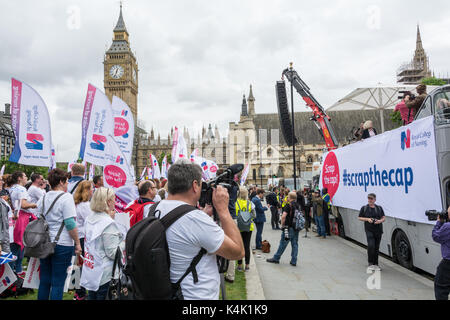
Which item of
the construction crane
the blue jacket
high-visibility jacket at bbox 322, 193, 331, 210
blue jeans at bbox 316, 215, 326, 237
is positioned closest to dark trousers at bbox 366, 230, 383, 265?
the blue jacket

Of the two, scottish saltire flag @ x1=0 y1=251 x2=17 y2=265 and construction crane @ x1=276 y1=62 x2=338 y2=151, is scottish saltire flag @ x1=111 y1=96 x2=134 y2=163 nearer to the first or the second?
scottish saltire flag @ x1=0 y1=251 x2=17 y2=265

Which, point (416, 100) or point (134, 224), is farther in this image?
point (416, 100)

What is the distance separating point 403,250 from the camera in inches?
308

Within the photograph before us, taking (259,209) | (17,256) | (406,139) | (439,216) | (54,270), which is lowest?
(17,256)

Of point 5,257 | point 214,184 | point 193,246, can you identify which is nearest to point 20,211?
point 5,257

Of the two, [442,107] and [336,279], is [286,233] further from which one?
[442,107]

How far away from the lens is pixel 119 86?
9512 centimetres

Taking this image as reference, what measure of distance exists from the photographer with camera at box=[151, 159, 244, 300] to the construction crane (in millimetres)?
14946

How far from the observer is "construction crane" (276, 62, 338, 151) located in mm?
17141

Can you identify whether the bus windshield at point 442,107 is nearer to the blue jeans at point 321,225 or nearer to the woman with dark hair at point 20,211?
the blue jeans at point 321,225

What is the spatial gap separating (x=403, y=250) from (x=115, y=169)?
6804mm
